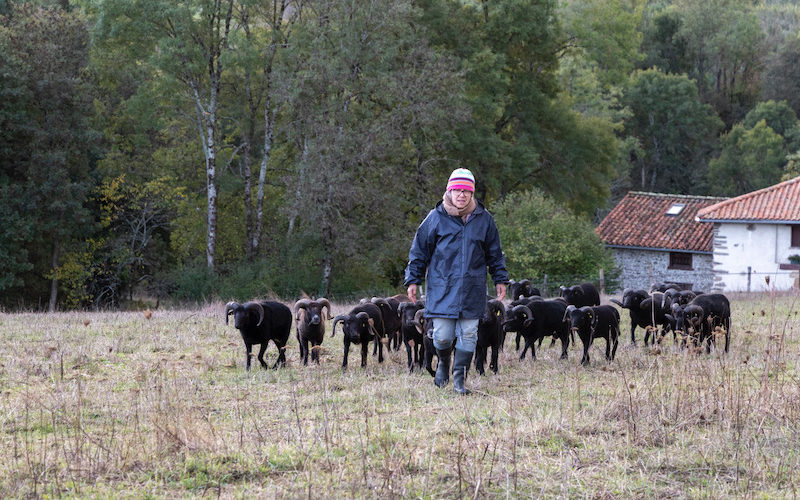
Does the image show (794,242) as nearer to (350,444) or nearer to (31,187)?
(31,187)

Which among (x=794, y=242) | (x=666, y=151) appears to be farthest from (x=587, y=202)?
(x=666, y=151)

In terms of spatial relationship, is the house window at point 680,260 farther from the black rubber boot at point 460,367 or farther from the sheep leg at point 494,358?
the black rubber boot at point 460,367

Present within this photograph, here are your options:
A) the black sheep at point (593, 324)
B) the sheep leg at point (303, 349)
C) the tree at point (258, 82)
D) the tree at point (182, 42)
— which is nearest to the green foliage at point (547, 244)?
the tree at point (258, 82)

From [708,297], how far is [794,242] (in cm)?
3053

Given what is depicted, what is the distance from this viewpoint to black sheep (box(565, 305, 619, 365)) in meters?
12.6

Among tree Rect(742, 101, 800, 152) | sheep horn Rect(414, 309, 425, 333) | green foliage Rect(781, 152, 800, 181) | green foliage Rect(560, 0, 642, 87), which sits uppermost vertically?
green foliage Rect(560, 0, 642, 87)

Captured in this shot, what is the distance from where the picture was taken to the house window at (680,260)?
48.2m

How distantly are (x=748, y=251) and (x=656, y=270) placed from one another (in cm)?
699

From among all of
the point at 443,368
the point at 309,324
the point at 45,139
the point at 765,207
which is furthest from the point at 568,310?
the point at 765,207

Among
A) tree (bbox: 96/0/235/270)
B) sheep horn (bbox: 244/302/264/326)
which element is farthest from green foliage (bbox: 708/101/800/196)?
sheep horn (bbox: 244/302/264/326)

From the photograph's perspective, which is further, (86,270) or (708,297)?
(86,270)

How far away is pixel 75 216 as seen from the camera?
39312mm

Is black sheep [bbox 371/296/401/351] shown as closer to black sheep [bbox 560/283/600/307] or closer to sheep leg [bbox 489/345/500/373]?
sheep leg [bbox 489/345/500/373]

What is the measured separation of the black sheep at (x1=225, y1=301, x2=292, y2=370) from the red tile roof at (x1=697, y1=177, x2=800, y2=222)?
112ft
